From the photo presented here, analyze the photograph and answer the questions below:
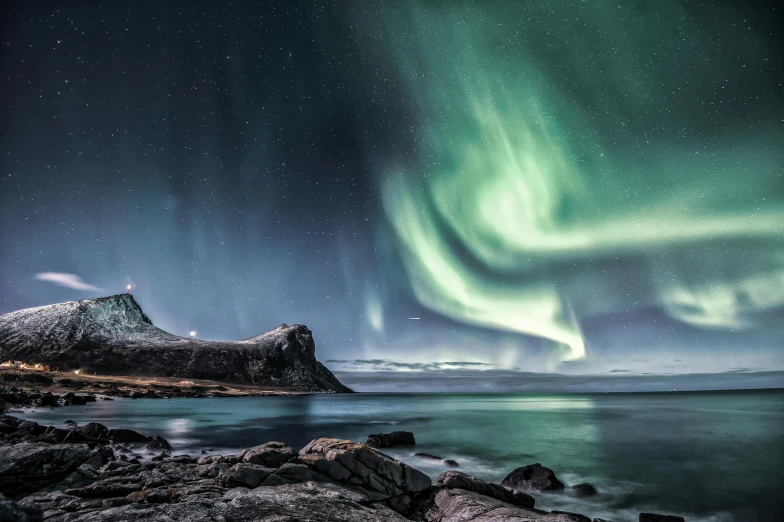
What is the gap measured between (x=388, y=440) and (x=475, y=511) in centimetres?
2137

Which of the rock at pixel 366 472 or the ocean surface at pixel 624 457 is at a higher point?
the rock at pixel 366 472

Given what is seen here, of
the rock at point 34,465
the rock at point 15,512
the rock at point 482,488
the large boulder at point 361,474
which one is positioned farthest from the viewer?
the rock at point 482,488

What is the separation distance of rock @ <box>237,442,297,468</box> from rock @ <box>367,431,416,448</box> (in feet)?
57.9

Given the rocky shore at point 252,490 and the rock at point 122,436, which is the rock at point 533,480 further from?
the rock at point 122,436

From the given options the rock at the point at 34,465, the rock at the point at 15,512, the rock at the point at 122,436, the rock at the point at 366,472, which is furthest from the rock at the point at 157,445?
the rock at the point at 15,512

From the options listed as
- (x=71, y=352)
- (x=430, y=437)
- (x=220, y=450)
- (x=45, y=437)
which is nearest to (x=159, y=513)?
(x=45, y=437)

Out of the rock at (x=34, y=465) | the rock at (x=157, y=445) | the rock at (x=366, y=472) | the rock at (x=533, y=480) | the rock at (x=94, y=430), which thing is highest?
the rock at (x=34, y=465)

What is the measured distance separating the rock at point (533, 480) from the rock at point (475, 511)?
6.79m

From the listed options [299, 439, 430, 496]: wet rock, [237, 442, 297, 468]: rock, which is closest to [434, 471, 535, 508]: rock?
[299, 439, 430, 496]: wet rock

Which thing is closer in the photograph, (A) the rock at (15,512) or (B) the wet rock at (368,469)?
(A) the rock at (15,512)

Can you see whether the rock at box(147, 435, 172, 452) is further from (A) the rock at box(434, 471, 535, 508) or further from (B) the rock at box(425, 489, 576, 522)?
(B) the rock at box(425, 489, 576, 522)

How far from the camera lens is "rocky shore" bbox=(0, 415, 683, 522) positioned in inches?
364

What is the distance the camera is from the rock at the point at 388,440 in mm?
31297

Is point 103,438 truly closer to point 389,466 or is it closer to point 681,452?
point 389,466
